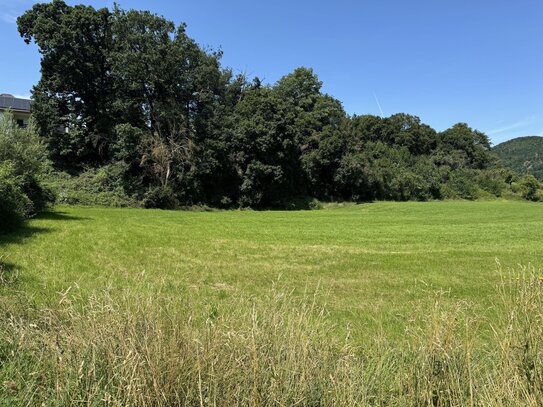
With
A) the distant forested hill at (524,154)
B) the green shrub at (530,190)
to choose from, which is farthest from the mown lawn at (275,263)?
the distant forested hill at (524,154)

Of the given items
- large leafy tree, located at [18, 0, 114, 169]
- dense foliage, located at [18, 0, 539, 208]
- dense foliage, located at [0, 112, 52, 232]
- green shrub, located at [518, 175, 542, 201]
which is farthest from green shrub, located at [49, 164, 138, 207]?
green shrub, located at [518, 175, 542, 201]

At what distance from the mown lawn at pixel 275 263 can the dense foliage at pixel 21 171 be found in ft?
3.30

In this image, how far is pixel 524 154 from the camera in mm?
133750

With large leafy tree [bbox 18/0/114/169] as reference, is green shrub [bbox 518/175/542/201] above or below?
below

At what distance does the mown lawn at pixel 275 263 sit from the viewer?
7.37 m

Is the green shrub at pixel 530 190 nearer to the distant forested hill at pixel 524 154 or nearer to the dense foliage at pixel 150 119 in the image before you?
the dense foliage at pixel 150 119

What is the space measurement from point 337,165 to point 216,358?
4846 cm

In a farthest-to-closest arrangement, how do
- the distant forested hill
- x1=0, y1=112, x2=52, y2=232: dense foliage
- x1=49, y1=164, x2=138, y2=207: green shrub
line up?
the distant forested hill → x1=49, y1=164, x2=138, y2=207: green shrub → x1=0, y1=112, x2=52, y2=232: dense foliage

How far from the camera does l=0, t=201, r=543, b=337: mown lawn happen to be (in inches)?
290

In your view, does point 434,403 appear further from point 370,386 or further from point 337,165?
point 337,165

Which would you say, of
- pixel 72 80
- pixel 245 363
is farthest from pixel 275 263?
pixel 72 80

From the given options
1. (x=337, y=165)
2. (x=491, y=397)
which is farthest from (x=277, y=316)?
(x=337, y=165)

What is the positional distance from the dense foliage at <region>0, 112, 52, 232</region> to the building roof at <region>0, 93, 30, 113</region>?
1338 inches

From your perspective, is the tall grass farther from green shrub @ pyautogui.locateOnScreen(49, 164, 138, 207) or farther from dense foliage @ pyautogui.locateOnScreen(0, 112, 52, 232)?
green shrub @ pyautogui.locateOnScreen(49, 164, 138, 207)
